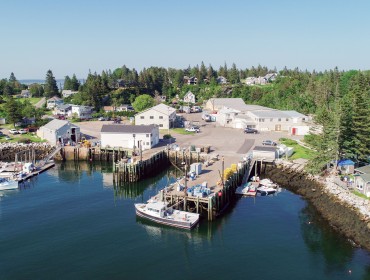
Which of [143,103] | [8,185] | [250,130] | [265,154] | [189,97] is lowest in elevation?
[8,185]

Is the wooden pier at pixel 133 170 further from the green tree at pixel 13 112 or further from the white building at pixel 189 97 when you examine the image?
the white building at pixel 189 97

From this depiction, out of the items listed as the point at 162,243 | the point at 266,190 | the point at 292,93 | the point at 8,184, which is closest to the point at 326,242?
the point at 266,190

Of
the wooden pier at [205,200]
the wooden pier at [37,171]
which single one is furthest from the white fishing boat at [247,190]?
the wooden pier at [37,171]

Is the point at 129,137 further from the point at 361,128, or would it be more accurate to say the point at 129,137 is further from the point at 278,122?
the point at 361,128

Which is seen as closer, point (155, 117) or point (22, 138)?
point (22, 138)

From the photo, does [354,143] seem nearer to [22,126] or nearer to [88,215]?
[88,215]

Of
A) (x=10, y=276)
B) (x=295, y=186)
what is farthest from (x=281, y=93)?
(x=10, y=276)

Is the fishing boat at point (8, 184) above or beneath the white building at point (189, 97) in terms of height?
beneath
